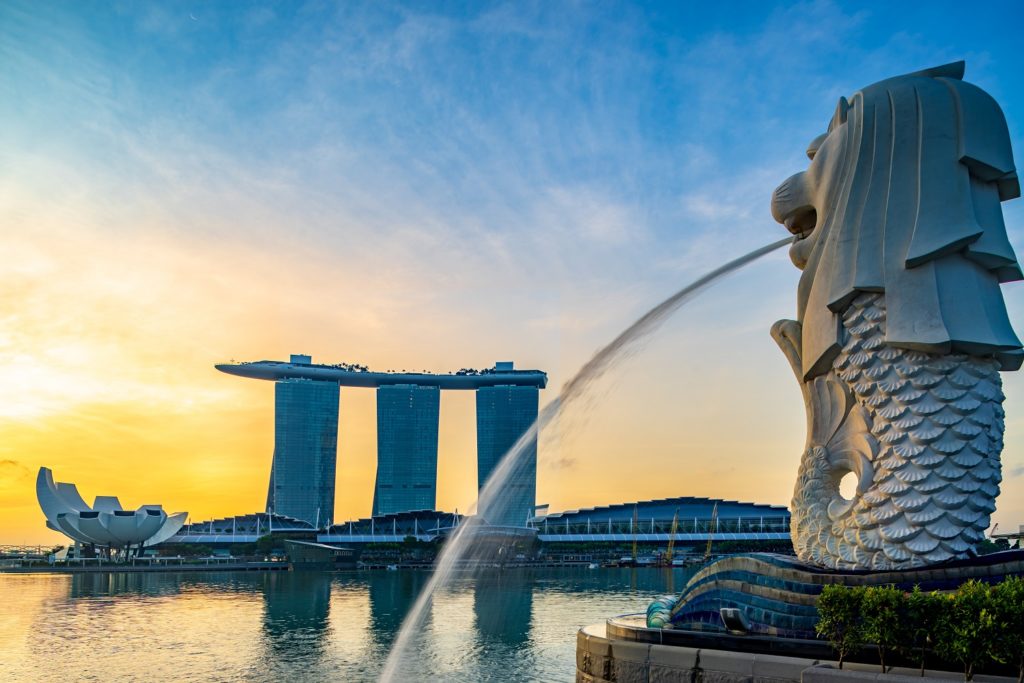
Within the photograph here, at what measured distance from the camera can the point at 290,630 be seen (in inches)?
1222

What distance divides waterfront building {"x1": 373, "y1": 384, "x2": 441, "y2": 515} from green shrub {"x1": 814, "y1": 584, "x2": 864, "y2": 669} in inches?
5600

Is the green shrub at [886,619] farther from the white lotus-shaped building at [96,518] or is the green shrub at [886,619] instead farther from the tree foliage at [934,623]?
the white lotus-shaped building at [96,518]

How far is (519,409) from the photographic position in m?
148

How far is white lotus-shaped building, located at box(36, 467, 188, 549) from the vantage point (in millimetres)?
83312

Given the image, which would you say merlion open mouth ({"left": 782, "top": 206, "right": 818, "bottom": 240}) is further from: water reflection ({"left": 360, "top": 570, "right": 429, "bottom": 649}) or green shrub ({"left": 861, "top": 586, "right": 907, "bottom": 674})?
water reflection ({"left": 360, "top": 570, "right": 429, "bottom": 649})

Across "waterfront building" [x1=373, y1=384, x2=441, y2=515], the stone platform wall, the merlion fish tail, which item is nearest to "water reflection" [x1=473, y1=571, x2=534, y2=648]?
the stone platform wall

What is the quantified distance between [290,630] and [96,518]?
60.8m

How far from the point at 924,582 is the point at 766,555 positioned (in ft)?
8.21

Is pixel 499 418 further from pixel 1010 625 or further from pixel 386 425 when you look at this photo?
pixel 1010 625

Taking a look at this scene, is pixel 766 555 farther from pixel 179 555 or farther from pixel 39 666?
pixel 179 555

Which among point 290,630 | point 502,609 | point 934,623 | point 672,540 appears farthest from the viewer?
point 672,540

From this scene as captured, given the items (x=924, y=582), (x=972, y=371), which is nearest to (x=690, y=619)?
(x=924, y=582)

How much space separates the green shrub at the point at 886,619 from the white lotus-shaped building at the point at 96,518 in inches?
3293

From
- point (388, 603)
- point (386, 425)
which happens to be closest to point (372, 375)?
point (386, 425)
